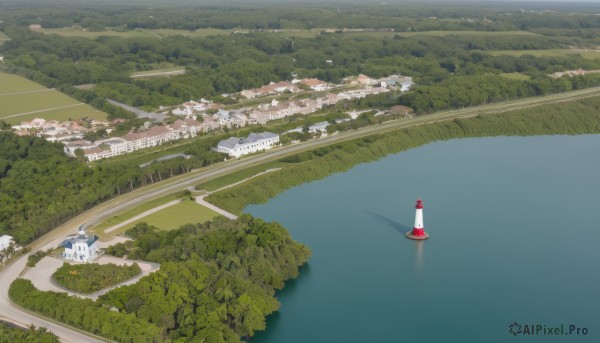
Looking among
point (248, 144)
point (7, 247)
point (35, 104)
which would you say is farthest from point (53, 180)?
point (35, 104)

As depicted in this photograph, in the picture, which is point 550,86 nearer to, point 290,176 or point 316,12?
point 290,176

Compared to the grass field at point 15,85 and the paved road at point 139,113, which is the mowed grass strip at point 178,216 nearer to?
the paved road at point 139,113

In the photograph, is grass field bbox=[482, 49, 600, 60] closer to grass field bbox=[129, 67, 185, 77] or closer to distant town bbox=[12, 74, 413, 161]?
distant town bbox=[12, 74, 413, 161]

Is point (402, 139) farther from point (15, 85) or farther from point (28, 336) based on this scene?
point (15, 85)

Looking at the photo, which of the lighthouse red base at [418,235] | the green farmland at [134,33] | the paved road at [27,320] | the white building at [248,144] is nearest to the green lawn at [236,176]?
the white building at [248,144]

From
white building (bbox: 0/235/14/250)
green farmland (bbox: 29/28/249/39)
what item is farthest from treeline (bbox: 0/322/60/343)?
green farmland (bbox: 29/28/249/39)

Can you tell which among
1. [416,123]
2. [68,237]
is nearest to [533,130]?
[416,123]

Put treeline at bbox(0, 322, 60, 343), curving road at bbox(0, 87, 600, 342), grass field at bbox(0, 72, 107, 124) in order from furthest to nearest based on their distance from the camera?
grass field at bbox(0, 72, 107, 124)
curving road at bbox(0, 87, 600, 342)
treeline at bbox(0, 322, 60, 343)
